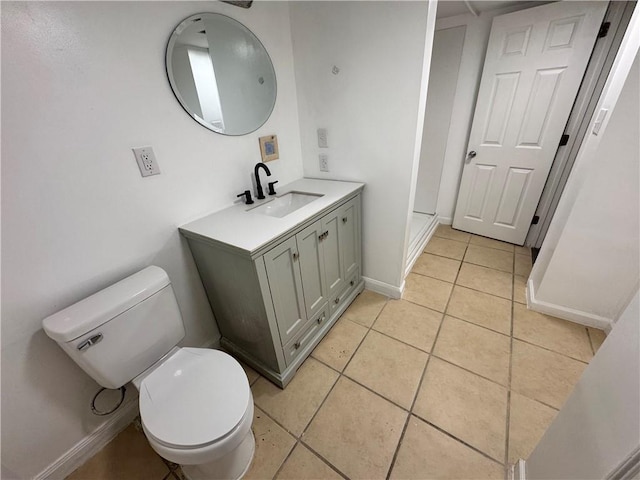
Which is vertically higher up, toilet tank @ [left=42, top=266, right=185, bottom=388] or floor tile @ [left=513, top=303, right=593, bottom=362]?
toilet tank @ [left=42, top=266, right=185, bottom=388]

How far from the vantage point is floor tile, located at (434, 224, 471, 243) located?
2.75m

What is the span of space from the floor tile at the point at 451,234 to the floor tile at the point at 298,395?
2.06m

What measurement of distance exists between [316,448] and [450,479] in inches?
22.4

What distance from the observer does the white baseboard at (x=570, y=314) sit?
1607 millimetres

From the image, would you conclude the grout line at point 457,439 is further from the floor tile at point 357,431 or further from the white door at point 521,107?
the white door at point 521,107

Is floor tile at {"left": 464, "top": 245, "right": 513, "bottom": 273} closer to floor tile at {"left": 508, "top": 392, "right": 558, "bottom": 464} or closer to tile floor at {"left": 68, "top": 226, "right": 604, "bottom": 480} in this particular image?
tile floor at {"left": 68, "top": 226, "right": 604, "bottom": 480}

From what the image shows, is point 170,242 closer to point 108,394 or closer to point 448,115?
point 108,394

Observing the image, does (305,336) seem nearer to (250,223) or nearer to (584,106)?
(250,223)

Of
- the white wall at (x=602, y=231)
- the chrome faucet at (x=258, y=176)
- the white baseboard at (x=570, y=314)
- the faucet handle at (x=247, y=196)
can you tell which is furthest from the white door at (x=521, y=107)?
the faucet handle at (x=247, y=196)

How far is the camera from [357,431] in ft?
3.95

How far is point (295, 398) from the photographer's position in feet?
4.46

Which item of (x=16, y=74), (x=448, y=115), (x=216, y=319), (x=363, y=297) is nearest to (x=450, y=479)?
(x=363, y=297)

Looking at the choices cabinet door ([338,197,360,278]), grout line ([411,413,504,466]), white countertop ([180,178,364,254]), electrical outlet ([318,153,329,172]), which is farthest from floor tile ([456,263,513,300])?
electrical outlet ([318,153,329,172])

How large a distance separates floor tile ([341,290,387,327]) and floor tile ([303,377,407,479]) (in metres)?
0.51
